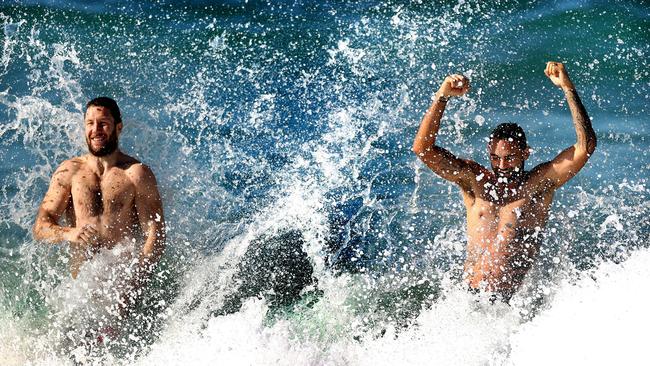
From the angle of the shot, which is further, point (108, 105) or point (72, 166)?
point (72, 166)

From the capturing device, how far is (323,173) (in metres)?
7.71

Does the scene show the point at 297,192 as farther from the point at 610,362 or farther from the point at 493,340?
the point at 610,362

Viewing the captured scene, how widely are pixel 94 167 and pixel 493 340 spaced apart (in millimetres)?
2614

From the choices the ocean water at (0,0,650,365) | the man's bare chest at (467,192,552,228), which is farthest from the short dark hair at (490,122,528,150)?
the ocean water at (0,0,650,365)

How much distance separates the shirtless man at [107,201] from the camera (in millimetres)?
5332

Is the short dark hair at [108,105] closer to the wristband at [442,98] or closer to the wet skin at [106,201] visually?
the wet skin at [106,201]

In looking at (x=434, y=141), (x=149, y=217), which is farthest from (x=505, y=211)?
(x=149, y=217)

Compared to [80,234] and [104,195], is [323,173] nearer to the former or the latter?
[104,195]

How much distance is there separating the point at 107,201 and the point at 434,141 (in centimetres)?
202

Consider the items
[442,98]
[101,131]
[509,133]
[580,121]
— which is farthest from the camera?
[101,131]

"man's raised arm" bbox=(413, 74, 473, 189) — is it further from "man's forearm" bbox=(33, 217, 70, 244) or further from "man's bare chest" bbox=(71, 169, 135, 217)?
"man's forearm" bbox=(33, 217, 70, 244)

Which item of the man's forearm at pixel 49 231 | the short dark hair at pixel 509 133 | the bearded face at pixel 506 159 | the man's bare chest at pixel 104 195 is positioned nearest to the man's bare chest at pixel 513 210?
the bearded face at pixel 506 159

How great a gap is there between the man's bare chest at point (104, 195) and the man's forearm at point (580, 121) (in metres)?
2.61

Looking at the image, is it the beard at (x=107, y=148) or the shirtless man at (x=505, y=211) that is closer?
the shirtless man at (x=505, y=211)
